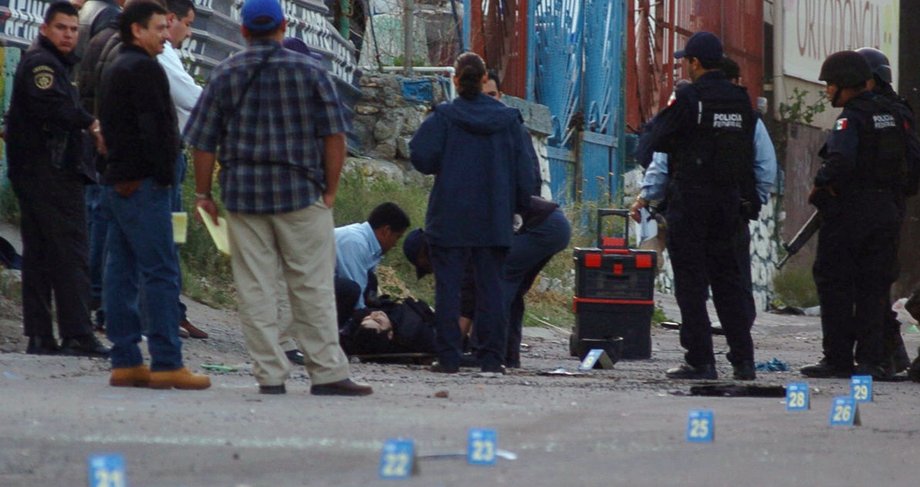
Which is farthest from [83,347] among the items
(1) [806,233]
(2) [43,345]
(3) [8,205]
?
(1) [806,233]

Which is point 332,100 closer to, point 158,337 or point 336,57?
point 158,337

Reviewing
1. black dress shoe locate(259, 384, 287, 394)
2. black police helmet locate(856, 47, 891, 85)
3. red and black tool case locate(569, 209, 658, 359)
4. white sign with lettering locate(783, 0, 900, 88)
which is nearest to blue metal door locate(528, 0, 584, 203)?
white sign with lettering locate(783, 0, 900, 88)

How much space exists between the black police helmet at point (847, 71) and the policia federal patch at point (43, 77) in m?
4.35

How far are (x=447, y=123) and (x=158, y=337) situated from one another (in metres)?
2.57

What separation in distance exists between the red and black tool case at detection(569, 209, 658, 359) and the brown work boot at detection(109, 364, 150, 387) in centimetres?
494

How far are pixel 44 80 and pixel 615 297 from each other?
191 inches

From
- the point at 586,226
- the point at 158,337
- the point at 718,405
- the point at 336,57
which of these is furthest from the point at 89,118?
the point at 586,226

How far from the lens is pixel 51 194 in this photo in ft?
29.7

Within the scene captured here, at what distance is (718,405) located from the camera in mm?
7711

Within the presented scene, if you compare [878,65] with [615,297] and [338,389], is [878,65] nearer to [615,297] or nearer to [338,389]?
[615,297]

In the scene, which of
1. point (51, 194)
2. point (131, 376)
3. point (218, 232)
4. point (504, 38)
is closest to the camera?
point (131, 376)

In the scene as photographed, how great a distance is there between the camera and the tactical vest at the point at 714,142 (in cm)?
969

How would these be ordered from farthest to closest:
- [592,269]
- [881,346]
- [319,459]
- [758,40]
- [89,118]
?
[758,40] → [592,269] → [881,346] → [89,118] → [319,459]

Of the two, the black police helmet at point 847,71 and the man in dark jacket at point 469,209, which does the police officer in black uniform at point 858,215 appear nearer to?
the black police helmet at point 847,71
